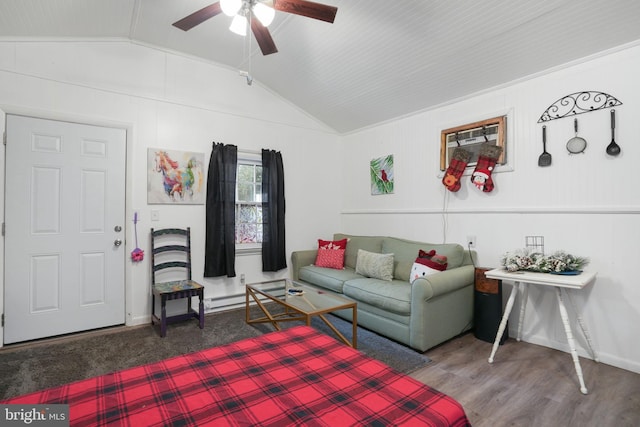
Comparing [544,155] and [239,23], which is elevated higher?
[239,23]

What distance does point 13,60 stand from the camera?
270 cm

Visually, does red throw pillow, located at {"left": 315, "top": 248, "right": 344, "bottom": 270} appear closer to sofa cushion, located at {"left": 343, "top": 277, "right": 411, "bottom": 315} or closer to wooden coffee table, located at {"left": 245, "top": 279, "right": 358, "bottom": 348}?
sofa cushion, located at {"left": 343, "top": 277, "right": 411, "bottom": 315}

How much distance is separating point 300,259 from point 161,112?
235 cm

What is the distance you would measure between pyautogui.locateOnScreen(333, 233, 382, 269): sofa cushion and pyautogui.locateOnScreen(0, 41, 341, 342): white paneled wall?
0.66 meters

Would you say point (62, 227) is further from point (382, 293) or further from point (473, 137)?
point (473, 137)

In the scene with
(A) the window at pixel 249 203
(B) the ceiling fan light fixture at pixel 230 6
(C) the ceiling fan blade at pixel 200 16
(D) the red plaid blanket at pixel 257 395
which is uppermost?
(C) the ceiling fan blade at pixel 200 16

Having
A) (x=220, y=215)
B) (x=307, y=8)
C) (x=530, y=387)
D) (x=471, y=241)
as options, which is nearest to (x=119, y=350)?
(x=220, y=215)

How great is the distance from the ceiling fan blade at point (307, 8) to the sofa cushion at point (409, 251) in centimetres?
235

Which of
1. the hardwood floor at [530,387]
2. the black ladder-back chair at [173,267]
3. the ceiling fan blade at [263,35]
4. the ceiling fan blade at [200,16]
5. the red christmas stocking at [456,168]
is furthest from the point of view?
the red christmas stocking at [456,168]

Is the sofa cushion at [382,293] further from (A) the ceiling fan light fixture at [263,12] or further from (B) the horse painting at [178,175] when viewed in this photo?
(A) the ceiling fan light fixture at [263,12]

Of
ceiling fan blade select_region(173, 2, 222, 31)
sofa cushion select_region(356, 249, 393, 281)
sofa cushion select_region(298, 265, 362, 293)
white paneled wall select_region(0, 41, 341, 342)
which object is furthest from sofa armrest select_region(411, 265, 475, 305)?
ceiling fan blade select_region(173, 2, 222, 31)

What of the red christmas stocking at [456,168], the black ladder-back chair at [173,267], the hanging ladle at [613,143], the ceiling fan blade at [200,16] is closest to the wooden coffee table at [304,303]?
the black ladder-back chair at [173,267]

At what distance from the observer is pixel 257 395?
102 centimetres

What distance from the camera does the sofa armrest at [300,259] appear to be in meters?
4.11
